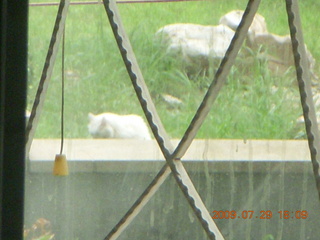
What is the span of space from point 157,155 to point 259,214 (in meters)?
0.23

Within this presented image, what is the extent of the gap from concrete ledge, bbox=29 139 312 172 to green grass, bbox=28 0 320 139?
0.07 feet

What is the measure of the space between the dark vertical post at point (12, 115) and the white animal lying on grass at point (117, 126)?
68 cm

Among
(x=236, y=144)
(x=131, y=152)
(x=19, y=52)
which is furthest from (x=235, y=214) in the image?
(x=19, y=52)

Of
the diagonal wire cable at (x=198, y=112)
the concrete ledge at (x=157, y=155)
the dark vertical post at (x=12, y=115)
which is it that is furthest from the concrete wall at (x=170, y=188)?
the dark vertical post at (x=12, y=115)

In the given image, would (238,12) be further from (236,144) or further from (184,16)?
(236,144)

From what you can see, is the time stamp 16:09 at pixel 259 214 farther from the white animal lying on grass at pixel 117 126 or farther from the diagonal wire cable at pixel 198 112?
the diagonal wire cable at pixel 198 112

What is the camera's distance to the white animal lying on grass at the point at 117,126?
3.72 feet

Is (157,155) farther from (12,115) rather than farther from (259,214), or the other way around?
(12,115)

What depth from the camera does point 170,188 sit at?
108 cm

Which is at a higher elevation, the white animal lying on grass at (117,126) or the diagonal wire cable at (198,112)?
the white animal lying on grass at (117,126)

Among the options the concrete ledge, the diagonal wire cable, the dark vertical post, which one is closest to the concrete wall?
the concrete ledge

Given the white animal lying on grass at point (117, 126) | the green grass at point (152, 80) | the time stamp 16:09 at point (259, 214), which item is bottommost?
the time stamp 16:09 at point (259, 214)

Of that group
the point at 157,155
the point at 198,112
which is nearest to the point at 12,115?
the point at 198,112

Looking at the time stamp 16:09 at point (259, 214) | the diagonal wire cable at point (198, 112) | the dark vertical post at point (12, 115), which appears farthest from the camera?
the time stamp 16:09 at point (259, 214)
